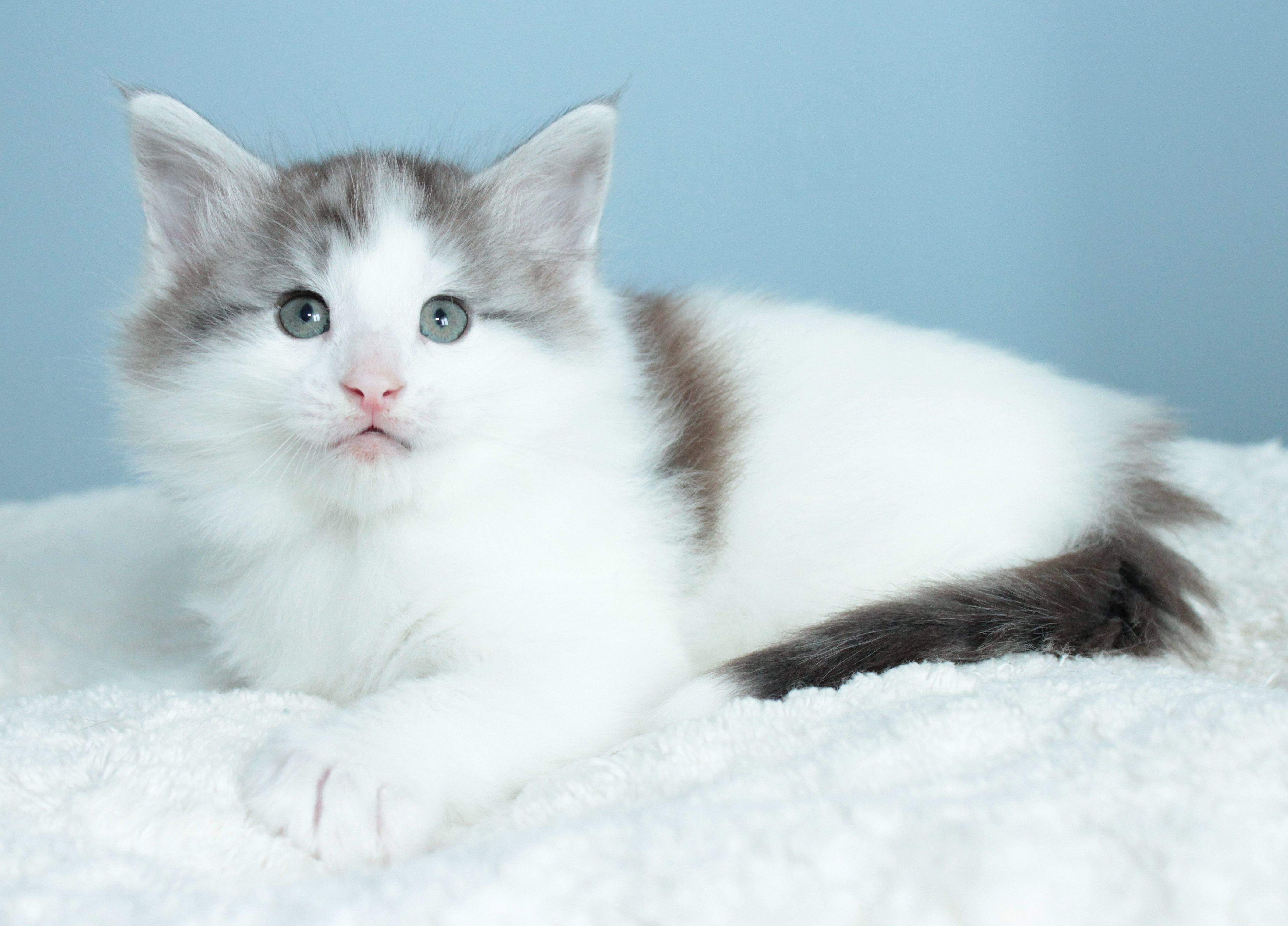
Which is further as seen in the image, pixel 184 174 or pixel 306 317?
pixel 184 174

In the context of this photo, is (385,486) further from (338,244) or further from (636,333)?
(636,333)

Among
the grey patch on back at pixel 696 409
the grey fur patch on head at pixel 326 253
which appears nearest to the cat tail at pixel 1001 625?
the grey patch on back at pixel 696 409

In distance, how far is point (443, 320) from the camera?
1.43 metres

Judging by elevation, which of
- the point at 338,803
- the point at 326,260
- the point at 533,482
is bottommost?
the point at 338,803

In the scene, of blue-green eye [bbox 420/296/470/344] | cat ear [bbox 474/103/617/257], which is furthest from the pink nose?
cat ear [bbox 474/103/617/257]

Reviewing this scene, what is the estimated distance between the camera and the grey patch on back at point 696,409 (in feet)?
5.34

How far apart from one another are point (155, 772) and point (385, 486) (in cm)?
45

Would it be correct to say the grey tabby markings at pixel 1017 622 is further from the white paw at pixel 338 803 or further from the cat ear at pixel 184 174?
the cat ear at pixel 184 174

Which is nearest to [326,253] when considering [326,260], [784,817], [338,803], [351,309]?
[326,260]

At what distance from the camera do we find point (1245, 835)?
2.50ft

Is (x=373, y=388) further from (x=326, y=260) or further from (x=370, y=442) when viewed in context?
(x=326, y=260)

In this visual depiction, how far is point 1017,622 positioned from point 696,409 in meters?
0.64

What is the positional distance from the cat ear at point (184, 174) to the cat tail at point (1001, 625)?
3.47ft

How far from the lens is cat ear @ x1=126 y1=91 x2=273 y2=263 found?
5.08 ft
